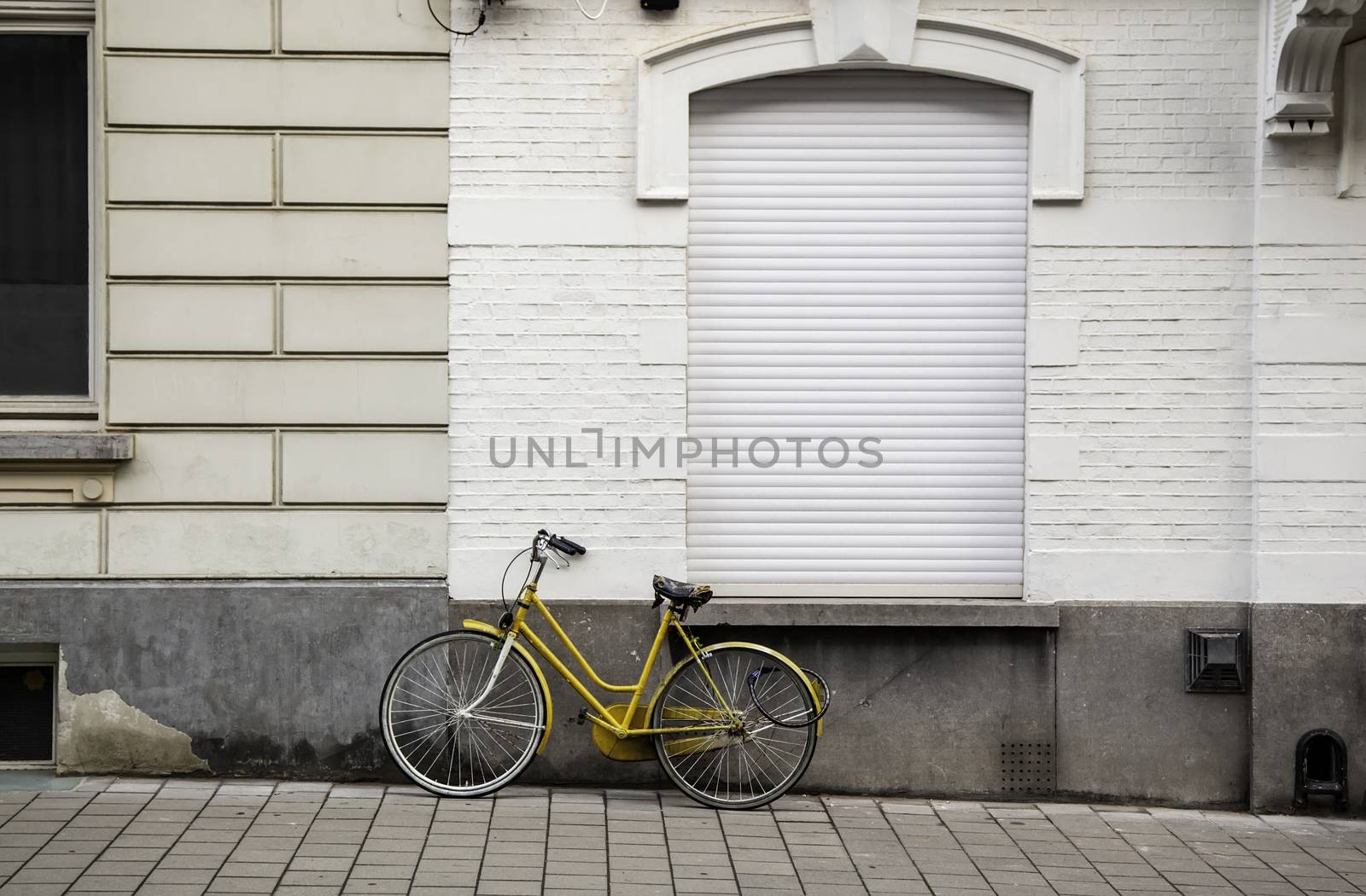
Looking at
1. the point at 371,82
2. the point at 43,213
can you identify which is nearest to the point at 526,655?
the point at 371,82

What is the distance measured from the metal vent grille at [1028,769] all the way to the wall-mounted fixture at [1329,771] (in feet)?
4.12

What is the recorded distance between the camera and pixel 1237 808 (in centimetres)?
723

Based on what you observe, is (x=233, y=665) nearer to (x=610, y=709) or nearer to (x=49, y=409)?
(x=49, y=409)

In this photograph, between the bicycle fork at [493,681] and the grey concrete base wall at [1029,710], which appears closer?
the bicycle fork at [493,681]

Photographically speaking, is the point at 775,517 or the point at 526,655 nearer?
the point at 526,655

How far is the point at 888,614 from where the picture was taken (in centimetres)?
720

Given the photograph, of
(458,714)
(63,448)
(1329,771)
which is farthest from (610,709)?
(1329,771)

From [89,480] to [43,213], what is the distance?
1.50m

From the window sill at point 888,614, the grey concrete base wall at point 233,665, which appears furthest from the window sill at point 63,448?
the window sill at point 888,614

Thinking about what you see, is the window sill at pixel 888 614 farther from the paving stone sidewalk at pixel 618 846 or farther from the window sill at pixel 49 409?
the window sill at pixel 49 409

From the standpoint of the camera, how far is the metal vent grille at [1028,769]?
23.8ft

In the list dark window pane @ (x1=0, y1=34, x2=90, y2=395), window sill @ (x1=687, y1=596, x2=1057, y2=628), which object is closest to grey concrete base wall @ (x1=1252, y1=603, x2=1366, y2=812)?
window sill @ (x1=687, y1=596, x2=1057, y2=628)

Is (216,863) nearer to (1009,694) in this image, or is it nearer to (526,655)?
(526,655)

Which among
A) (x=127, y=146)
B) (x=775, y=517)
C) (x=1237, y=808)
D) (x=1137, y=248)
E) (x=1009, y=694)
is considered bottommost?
(x=1237, y=808)
